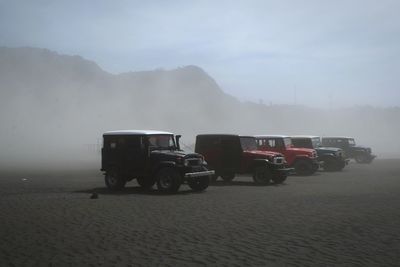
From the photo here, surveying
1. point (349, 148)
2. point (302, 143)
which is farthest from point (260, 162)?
point (349, 148)

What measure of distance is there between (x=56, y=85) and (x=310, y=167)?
369ft

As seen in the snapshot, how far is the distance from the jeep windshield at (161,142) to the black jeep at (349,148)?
19.6m

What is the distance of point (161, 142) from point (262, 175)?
5.36m

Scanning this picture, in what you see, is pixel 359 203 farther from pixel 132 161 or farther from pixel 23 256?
pixel 23 256

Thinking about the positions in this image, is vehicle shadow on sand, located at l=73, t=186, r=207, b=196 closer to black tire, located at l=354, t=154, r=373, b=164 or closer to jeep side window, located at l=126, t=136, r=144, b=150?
jeep side window, located at l=126, t=136, r=144, b=150

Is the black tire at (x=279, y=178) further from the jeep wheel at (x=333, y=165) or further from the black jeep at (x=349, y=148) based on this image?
the black jeep at (x=349, y=148)

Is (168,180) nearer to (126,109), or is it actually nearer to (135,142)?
(135,142)

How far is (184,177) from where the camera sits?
15.7 metres

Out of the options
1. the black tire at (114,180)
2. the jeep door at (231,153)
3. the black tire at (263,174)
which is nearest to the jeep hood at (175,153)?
the black tire at (114,180)

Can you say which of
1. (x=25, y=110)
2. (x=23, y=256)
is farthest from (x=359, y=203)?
(x=25, y=110)

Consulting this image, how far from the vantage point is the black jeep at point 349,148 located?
1334 inches

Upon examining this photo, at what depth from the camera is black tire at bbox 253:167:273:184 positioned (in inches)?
762

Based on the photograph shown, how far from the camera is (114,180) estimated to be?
17.2m

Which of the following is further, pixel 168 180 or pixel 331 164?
pixel 331 164
